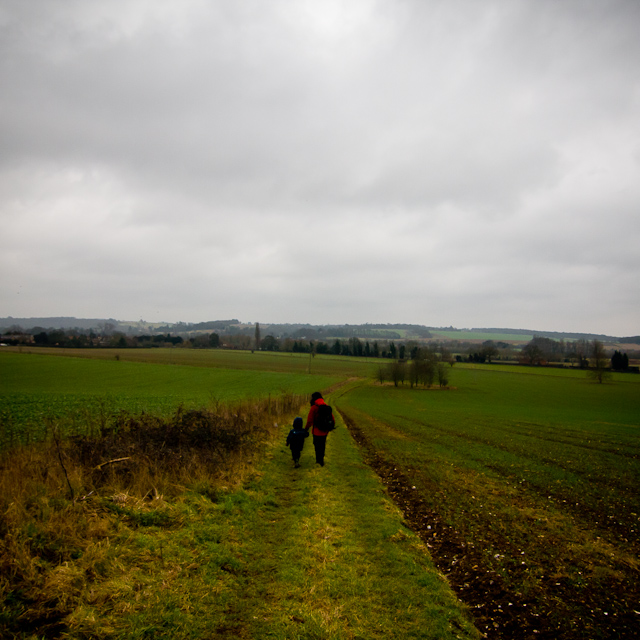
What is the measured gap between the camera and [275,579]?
5.13 metres

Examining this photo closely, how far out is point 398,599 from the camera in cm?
473

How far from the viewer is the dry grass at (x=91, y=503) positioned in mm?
4105

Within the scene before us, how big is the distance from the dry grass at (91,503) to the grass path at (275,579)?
0.16 m

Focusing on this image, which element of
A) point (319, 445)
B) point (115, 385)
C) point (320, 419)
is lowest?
point (115, 385)

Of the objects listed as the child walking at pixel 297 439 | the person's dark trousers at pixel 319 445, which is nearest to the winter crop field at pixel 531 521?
the person's dark trousers at pixel 319 445

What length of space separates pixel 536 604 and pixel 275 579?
3.46m

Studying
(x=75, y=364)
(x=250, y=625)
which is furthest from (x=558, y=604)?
(x=75, y=364)

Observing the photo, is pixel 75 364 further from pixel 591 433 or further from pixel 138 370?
pixel 591 433

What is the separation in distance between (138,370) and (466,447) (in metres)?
65.5

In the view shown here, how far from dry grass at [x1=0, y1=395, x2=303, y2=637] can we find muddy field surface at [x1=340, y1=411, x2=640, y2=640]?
14.0 ft

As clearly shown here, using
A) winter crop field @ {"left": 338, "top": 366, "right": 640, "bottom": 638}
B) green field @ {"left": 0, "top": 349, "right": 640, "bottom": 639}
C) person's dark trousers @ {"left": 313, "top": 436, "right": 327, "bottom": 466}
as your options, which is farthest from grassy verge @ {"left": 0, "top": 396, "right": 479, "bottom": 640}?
person's dark trousers @ {"left": 313, "top": 436, "right": 327, "bottom": 466}

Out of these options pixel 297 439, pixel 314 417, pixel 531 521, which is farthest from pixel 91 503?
pixel 531 521

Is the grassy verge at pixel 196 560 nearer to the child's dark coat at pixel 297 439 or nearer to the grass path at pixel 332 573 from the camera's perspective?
the grass path at pixel 332 573

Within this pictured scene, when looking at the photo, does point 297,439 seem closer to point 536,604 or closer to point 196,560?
point 196,560
